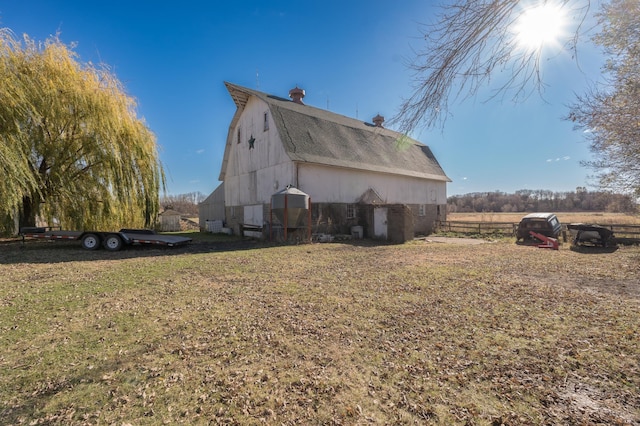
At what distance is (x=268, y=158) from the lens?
1950cm

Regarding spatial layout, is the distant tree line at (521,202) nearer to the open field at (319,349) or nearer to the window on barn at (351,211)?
the window on barn at (351,211)

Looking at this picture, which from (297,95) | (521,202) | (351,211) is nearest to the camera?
(351,211)

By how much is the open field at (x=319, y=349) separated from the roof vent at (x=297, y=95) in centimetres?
1907

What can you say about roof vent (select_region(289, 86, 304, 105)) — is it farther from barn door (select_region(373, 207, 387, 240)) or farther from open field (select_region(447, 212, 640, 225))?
open field (select_region(447, 212, 640, 225))

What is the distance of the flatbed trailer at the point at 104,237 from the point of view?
11.6 m

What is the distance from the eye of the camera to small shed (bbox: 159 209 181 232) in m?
27.5

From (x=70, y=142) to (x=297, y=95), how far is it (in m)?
15.7

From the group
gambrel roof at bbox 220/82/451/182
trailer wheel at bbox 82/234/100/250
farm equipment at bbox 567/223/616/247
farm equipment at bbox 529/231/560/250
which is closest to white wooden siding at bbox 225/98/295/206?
gambrel roof at bbox 220/82/451/182

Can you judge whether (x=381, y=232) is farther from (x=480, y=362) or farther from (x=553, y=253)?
(x=480, y=362)

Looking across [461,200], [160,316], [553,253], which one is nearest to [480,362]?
[160,316]

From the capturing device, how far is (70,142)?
12.6 m

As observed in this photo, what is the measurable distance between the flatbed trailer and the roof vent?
1522cm

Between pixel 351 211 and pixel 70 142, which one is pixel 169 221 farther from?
pixel 351 211

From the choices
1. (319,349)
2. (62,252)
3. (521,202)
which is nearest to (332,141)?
(62,252)
